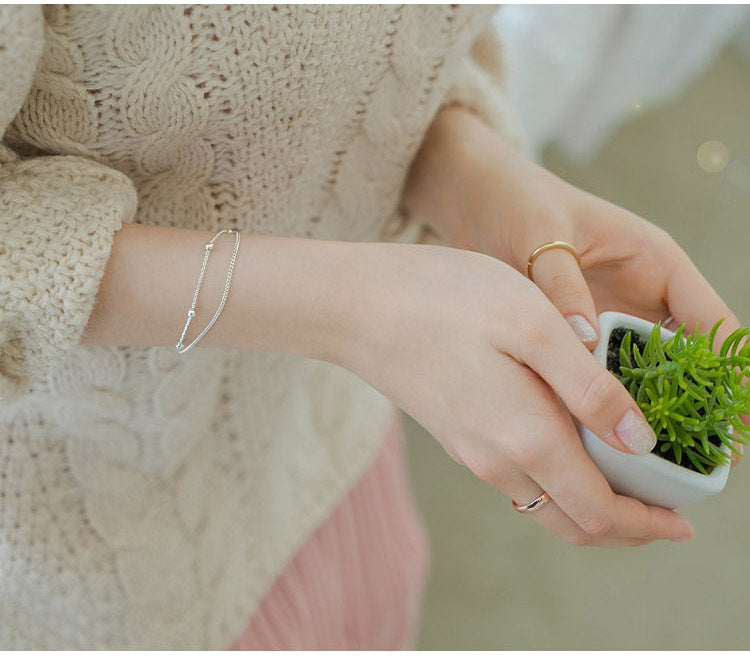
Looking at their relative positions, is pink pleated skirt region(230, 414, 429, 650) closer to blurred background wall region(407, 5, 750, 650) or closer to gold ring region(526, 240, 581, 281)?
blurred background wall region(407, 5, 750, 650)

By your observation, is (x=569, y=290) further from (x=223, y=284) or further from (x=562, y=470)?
(x=223, y=284)

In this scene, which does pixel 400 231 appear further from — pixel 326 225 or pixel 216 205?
pixel 216 205

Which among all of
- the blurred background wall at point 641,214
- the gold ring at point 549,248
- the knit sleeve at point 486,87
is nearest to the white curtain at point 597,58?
the blurred background wall at point 641,214

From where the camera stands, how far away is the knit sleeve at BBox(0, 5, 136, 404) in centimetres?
43

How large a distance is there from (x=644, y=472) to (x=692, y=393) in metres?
0.06

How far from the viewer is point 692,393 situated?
403 millimetres

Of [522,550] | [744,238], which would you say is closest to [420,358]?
[744,238]

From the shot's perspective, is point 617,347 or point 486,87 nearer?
point 617,347

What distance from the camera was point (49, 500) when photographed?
62 centimetres

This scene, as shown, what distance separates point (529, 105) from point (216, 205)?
0.71 m

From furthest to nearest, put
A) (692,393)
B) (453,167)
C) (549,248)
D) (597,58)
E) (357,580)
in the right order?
(597,58)
(357,580)
(453,167)
(549,248)
(692,393)

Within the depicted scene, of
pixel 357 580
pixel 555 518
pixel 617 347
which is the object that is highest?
pixel 617 347

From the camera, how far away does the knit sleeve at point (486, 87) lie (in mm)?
691

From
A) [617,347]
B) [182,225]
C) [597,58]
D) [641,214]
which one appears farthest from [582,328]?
[597,58]
